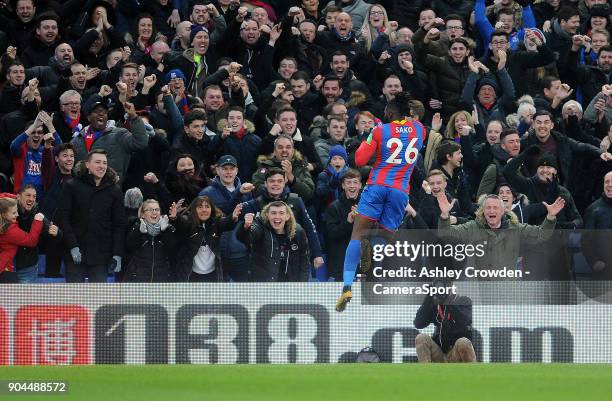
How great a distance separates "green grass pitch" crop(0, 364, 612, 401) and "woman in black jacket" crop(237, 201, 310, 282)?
144 cm

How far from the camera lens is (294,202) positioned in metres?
14.4

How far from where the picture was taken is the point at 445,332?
1274 centimetres

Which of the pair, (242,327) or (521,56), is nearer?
(242,327)

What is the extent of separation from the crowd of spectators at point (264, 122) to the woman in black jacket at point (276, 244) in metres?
0.02

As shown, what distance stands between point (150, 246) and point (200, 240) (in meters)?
0.49

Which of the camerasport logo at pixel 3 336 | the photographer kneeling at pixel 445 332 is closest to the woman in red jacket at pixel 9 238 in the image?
the camerasport logo at pixel 3 336

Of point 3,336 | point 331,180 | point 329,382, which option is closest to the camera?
point 329,382

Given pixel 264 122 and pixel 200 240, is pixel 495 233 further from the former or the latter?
pixel 264 122

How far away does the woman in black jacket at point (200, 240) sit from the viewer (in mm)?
13727

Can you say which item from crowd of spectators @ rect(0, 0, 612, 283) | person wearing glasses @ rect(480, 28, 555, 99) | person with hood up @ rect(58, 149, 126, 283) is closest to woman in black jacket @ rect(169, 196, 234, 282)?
crowd of spectators @ rect(0, 0, 612, 283)

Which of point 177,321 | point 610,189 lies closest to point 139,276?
point 177,321

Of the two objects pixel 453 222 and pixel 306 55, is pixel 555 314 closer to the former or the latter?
pixel 453 222

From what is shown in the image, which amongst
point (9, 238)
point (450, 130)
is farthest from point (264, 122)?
point (9, 238)

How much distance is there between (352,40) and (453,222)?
160 inches
